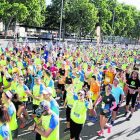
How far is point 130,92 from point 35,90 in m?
3.24

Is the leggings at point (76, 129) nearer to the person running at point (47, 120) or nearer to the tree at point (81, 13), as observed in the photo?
the person running at point (47, 120)

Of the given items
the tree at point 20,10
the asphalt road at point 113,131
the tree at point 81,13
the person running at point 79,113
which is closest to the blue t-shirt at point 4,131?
the person running at point 79,113

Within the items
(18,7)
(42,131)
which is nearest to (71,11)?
(18,7)

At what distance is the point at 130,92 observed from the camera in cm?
574

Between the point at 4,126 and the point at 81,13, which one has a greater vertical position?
the point at 81,13

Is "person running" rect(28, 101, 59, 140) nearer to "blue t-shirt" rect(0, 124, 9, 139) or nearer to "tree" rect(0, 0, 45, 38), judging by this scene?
"blue t-shirt" rect(0, 124, 9, 139)

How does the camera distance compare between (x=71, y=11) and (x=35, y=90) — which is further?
(x=71, y=11)

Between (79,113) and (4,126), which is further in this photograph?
(79,113)

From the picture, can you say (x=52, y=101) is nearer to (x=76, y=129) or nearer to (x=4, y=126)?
(x=76, y=129)

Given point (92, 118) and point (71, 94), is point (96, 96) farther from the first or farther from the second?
point (71, 94)

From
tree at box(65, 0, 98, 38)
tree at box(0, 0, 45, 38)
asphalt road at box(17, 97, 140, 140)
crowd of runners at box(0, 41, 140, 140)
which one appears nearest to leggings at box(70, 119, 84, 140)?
crowd of runners at box(0, 41, 140, 140)

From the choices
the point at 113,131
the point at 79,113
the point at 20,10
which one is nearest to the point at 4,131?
the point at 79,113

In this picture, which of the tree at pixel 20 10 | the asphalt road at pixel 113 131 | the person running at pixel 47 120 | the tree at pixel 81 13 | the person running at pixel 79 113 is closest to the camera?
the person running at pixel 47 120

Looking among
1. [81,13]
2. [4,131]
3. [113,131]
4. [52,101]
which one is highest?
[81,13]
